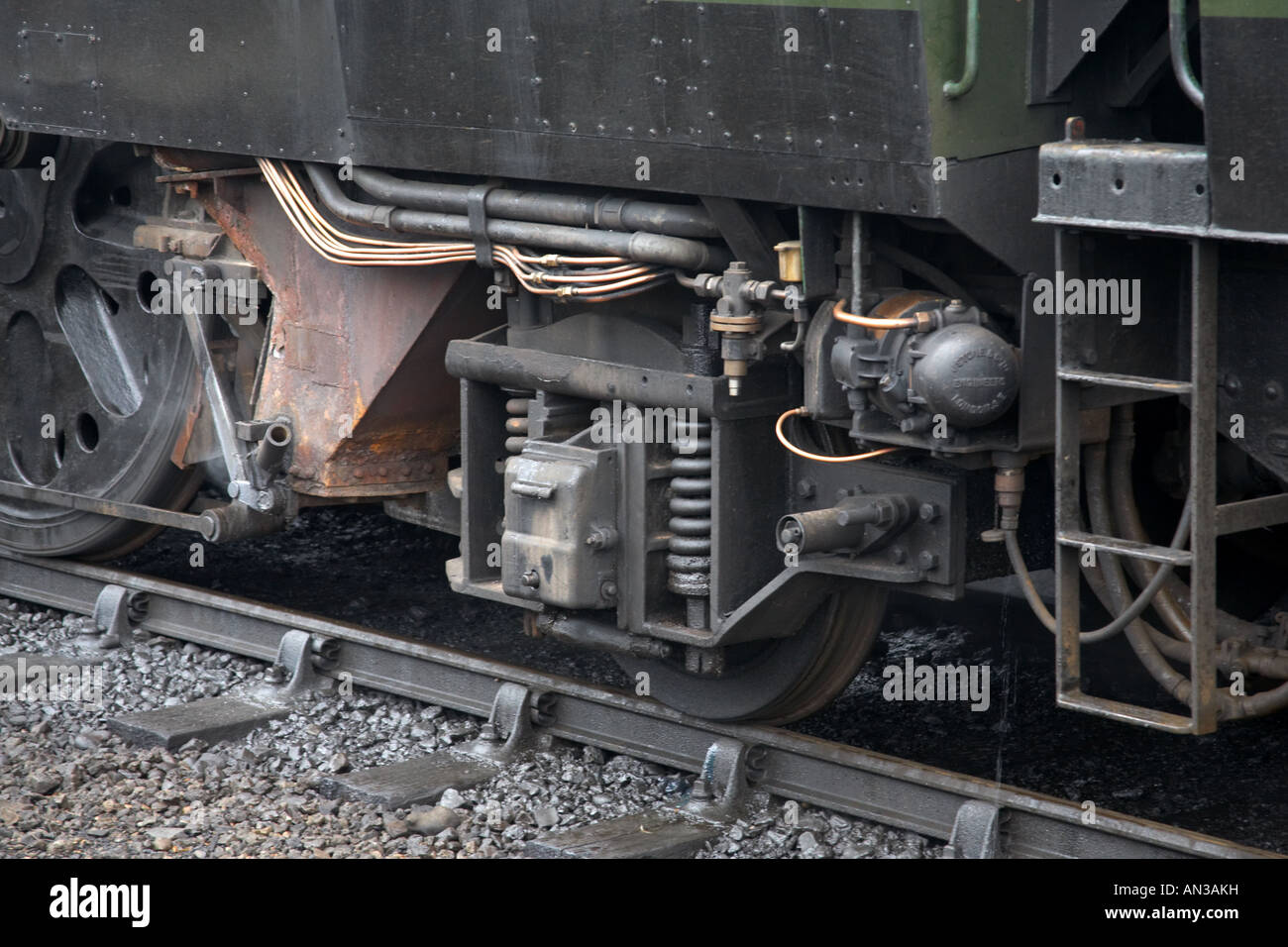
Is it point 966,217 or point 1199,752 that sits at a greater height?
point 966,217

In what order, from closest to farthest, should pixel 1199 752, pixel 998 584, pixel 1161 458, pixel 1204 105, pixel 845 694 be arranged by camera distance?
pixel 1204 105, pixel 1161 458, pixel 1199 752, pixel 845 694, pixel 998 584

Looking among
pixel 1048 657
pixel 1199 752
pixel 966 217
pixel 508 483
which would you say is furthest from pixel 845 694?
pixel 966 217

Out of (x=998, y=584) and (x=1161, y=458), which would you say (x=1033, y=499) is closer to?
(x=1161, y=458)

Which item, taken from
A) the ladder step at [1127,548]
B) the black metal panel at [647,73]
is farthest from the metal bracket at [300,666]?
the ladder step at [1127,548]

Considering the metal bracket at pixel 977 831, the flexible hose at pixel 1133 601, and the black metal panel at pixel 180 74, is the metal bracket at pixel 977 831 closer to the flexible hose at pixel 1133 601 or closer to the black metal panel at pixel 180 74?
the flexible hose at pixel 1133 601

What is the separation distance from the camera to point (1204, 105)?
3.71 m

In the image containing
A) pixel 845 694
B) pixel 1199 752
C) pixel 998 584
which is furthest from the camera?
pixel 998 584

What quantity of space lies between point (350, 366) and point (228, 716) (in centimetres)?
112

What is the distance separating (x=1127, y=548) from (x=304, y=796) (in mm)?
2395

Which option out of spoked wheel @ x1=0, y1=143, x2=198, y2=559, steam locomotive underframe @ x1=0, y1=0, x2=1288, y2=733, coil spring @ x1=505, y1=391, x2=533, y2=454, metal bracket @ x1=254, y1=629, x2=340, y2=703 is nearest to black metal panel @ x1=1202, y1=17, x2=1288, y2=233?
steam locomotive underframe @ x1=0, y1=0, x2=1288, y2=733

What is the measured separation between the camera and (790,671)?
531 centimetres

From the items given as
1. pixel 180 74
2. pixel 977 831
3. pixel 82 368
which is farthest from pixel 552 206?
pixel 82 368

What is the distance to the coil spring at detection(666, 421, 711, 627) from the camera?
504cm

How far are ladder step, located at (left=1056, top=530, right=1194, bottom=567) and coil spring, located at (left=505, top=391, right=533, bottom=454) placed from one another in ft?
5.86
